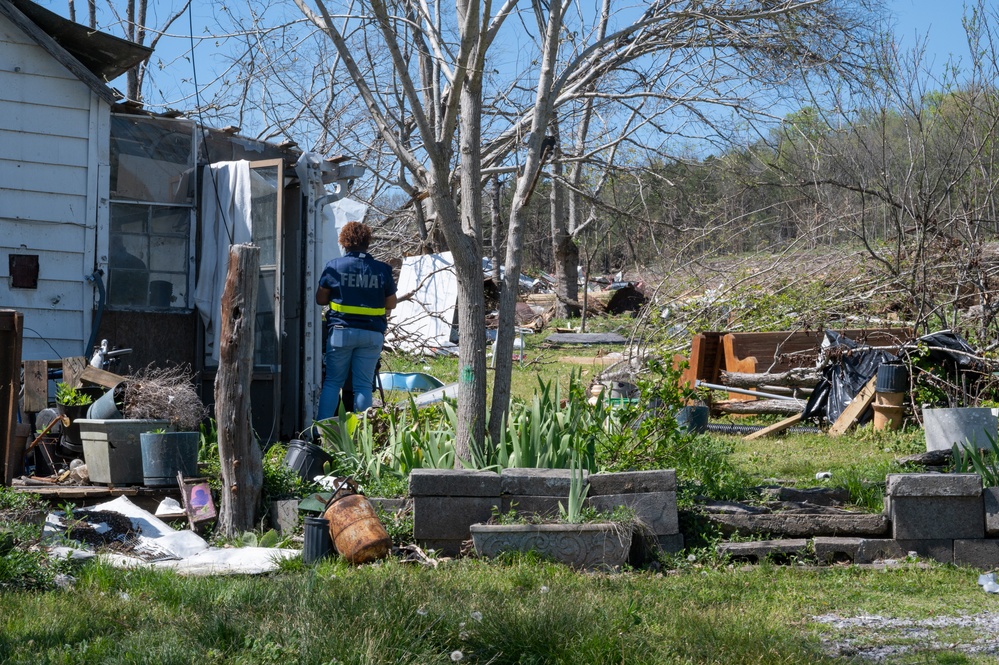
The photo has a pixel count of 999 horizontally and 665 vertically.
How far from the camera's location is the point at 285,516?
229 inches

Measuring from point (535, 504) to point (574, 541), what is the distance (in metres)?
0.38

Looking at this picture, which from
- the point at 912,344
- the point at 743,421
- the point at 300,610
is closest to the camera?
the point at 300,610

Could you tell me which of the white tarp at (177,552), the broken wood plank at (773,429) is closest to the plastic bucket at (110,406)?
the white tarp at (177,552)

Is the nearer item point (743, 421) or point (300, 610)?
point (300, 610)

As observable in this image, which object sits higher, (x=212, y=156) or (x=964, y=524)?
(x=212, y=156)

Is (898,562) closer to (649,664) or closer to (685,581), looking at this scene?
(685,581)

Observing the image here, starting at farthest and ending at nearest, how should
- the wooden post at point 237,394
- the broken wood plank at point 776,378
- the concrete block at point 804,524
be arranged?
the broken wood plank at point 776,378 → the wooden post at point 237,394 → the concrete block at point 804,524

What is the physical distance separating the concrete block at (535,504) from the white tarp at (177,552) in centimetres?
118

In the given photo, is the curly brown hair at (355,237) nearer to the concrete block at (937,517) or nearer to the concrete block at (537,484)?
the concrete block at (537,484)

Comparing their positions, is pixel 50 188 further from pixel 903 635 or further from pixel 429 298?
pixel 429 298

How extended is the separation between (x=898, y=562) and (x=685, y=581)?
1.26 meters

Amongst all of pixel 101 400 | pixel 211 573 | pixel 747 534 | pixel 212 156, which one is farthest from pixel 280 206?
pixel 747 534

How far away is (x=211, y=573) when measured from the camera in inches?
191

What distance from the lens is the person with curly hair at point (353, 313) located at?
26.0 ft
